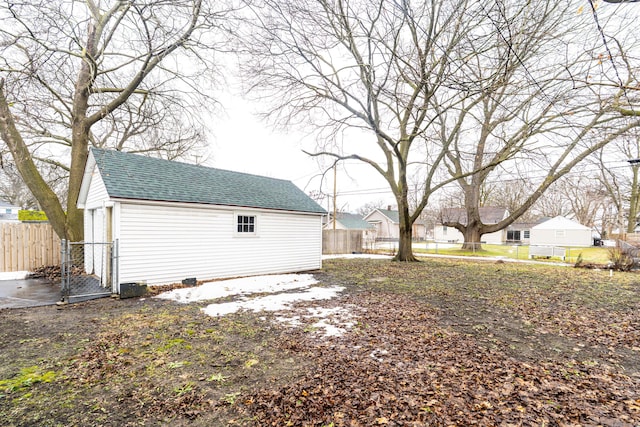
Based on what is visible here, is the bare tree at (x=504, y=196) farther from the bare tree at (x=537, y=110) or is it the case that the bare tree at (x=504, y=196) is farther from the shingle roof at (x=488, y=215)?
the bare tree at (x=537, y=110)

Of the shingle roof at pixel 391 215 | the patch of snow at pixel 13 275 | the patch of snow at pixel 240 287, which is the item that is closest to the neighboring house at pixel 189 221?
the patch of snow at pixel 240 287

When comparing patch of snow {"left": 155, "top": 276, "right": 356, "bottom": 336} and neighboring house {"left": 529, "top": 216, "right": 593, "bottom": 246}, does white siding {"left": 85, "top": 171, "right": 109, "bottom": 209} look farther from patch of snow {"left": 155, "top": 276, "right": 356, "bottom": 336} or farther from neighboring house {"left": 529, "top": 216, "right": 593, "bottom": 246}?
neighboring house {"left": 529, "top": 216, "right": 593, "bottom": 246}

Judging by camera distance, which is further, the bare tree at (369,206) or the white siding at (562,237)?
the bare tree at (369,206)

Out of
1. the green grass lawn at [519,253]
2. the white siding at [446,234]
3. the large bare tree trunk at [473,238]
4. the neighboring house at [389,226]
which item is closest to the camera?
the green grass lawn at [519,253]

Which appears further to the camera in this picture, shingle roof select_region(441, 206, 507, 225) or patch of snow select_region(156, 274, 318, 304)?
shingle roof select_region(441, 206, 507, 225)

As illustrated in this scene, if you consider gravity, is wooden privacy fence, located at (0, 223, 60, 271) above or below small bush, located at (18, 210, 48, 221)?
below

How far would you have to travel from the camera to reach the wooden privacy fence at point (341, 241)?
71.4 feet

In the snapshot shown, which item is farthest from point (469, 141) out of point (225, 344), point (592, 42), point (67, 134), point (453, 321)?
point (67, 134)

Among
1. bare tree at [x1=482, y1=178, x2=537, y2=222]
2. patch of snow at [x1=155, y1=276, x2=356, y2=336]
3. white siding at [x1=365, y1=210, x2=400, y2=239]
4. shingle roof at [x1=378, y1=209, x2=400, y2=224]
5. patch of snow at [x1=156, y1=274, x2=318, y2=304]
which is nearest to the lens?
patch of snow at [x1=155, y1=276, x2=356, y2=336]

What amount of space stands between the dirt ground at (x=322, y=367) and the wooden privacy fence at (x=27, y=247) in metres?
6.23

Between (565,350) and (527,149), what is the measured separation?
878 cm

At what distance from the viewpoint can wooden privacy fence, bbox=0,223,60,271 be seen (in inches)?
411

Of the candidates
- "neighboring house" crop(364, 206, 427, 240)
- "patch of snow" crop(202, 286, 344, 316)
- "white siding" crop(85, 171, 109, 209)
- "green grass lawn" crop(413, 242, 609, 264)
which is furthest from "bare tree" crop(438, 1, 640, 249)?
"neighboring house" crop(364, 206, 427, 240)

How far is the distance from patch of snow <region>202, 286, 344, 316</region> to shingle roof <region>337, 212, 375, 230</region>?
110ft
